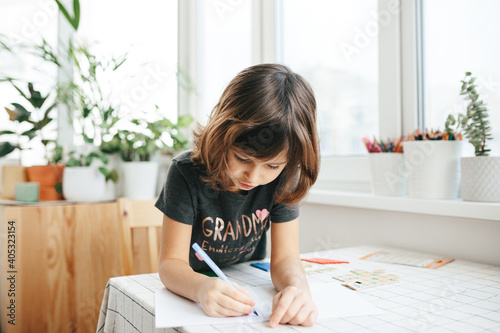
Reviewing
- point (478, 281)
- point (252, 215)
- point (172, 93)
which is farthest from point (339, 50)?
point (172, 93)

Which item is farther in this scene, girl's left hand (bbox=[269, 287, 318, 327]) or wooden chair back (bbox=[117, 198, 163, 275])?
wooden chair back (bbox=[117, 198, 163, 275])

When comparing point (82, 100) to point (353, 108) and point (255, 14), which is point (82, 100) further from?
point (353, 108)

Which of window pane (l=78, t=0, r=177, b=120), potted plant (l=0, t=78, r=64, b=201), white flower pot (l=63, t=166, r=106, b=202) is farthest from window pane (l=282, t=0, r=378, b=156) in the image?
potted plant (l=0, t=78, r=64, b=201)

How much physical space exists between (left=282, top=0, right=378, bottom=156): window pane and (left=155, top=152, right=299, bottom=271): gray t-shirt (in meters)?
0.64

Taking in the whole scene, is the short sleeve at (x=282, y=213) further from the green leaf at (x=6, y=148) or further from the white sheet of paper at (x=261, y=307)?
the green leaf at (x=6, y=148)

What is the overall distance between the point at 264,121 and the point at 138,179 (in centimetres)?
120

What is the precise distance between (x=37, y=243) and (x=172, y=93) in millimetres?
1223

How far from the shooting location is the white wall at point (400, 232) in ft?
3.26

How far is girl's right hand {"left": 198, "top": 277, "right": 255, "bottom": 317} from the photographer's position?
62 cm

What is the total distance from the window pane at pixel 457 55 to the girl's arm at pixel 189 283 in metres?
0.81

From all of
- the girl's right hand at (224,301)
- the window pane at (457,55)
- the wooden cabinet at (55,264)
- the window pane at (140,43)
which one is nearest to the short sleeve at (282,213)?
the girl's right hand at (224,301)

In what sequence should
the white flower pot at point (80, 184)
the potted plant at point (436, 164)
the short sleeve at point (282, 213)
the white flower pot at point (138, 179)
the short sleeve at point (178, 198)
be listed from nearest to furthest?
the short sleeve at point (178, 198) → the short sleeve at point (282, 213) → the potted plant at point (436, 164) → the white flower pot at point (80, 184) → the white flower pot at point (138, 179)

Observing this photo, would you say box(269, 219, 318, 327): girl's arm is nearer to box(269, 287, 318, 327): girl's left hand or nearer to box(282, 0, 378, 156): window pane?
box(269, 287, 318, 327): girl's left hand

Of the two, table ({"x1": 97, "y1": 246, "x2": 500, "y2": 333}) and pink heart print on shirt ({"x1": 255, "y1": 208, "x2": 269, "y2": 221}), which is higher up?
pink heart print on shirt ({"x1": 255, "y1": 208, "x2": 269, "y2": 221})
